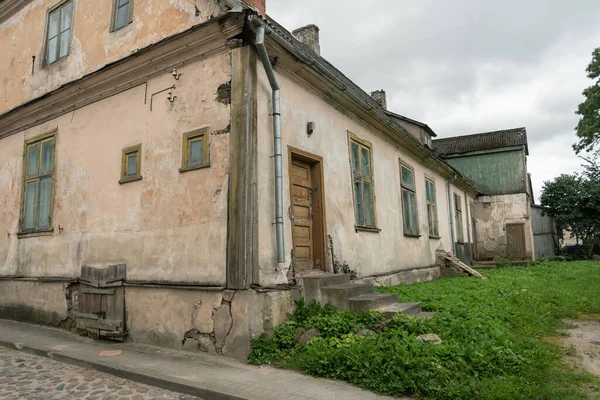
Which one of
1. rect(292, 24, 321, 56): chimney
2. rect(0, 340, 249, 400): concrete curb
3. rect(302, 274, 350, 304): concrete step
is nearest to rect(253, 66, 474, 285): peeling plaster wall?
rect(302, 274, 350, 304): concrete step

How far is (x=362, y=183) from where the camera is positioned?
350 inches

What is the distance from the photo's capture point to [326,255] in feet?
23.2

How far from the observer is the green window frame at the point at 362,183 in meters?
8.53

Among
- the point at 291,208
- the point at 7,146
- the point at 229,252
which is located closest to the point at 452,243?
the point at 291,208

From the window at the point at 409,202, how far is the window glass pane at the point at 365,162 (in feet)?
7.45

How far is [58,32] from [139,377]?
739 cm

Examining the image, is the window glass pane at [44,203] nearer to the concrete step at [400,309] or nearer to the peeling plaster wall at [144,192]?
the peeling plaster wall at [144,192]

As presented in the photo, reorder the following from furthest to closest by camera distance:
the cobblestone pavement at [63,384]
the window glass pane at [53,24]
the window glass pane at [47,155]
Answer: the window glass pane at [53,24] → the window glass pane at [47,155] → the cobblestone pavement at [63,384]

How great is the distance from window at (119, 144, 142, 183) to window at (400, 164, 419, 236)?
6.72m

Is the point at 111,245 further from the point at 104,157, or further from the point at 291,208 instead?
the point at 291,208

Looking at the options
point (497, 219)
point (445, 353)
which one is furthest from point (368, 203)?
point (497, 219)

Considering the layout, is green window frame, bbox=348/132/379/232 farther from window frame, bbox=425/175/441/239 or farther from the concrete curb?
the concrete curb

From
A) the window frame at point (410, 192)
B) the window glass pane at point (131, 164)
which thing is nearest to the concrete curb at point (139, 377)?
the window glass pane at point (131, 164)

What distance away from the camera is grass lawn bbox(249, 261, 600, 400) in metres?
3.83
